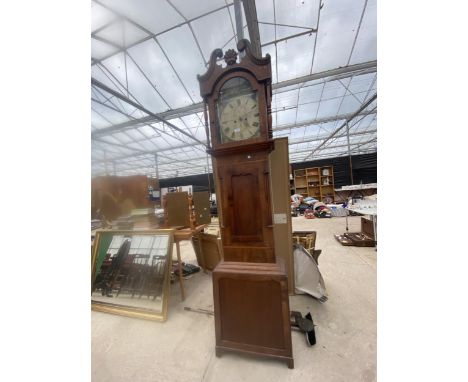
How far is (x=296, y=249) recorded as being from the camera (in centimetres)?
166

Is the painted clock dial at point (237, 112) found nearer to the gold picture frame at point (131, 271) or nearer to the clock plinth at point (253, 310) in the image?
the clock plinth at point (253, 310)

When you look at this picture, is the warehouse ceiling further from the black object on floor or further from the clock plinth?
the black object on floor

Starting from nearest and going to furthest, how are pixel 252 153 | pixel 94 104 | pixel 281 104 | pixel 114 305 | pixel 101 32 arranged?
pixel 94 104 → pixel 101 32 → pixel 252 153 → pixel 114 305 → pixel 281 104

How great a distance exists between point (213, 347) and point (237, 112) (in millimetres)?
1422

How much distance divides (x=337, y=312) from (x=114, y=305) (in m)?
1.81

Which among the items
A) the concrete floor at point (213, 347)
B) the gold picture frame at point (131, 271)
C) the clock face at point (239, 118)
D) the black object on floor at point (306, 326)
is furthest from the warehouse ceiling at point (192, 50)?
the black object on floor at point (306, 326)

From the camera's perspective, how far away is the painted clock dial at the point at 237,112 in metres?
1.00

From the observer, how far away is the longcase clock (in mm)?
975

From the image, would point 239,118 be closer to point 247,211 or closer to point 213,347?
point 247,211

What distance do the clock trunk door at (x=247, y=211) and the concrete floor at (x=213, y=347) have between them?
1.92 feet

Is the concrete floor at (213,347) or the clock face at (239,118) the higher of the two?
the clock face at (239,118)

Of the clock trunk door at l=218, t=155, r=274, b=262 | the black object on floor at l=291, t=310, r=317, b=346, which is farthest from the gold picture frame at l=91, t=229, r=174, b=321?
the black object on floor at l=291, t=310, r=317, b=346
